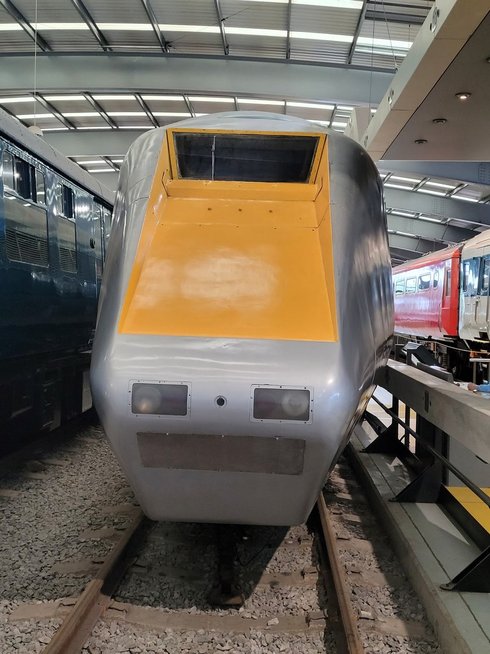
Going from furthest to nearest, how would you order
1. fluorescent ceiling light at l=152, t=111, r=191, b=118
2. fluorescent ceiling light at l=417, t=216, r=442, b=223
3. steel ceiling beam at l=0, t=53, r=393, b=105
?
1. fluorescent ceiling light at l=417, t=216, r=442, b=223
2. fluorescent ceiling light at l=152, t=111, r=191, b=118
3. steel ceiling beam at l=0, t=53, r=393, b=105

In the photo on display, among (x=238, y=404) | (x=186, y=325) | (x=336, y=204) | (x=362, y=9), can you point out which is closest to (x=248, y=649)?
(x=238, y=404)

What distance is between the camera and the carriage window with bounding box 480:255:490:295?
11523 mm

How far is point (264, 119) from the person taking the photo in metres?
3.76

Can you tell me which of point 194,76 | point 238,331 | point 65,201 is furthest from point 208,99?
point 238,331

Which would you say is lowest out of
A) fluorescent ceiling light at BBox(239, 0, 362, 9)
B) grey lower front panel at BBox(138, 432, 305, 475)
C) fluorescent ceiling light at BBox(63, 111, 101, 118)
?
grey lower front panel at BBox(138, 432, 305, 475)

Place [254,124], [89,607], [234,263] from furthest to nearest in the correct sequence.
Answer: [254,124] → [234,263] → [89,607]

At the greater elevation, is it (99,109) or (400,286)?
(99,109)

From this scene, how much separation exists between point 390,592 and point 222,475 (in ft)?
4.64

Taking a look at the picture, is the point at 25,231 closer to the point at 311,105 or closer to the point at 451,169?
the point at 311,105

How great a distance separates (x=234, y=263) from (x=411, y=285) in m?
16.7

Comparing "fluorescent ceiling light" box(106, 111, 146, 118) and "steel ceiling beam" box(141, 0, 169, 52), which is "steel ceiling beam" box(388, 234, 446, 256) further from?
"steel ceiling beam" box(141, 0, 169, 52)

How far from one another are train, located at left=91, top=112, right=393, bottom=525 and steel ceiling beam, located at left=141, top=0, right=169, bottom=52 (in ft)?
24.0

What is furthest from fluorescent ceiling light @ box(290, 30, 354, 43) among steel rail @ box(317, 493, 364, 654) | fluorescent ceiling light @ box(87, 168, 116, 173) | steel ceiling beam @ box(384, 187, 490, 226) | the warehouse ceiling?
fluorescent ceiling light @ box(87, 168, 116, 173)

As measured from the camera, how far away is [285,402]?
2402 mm
